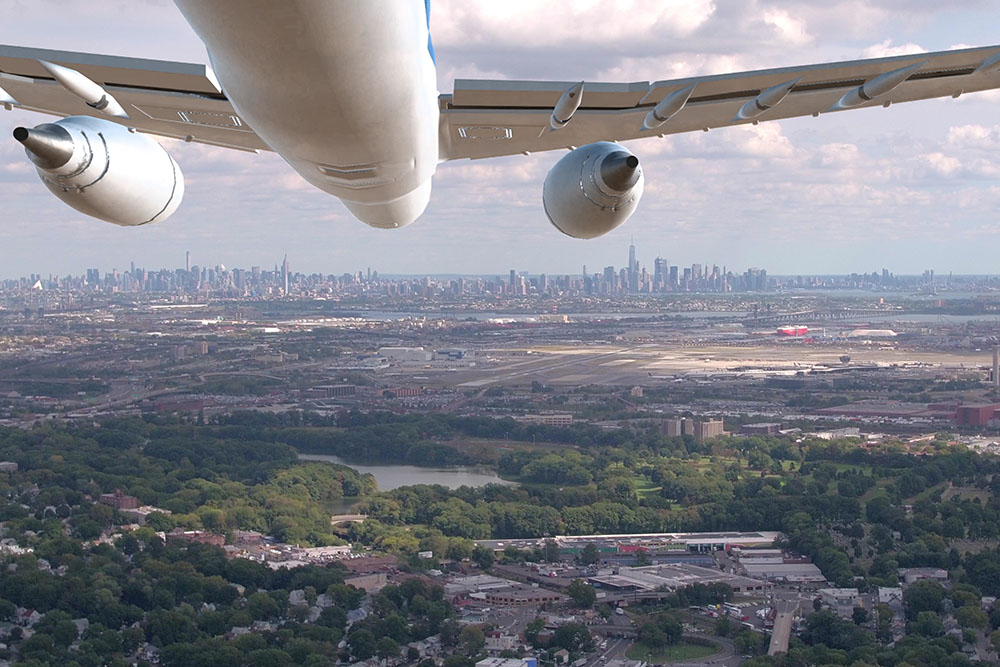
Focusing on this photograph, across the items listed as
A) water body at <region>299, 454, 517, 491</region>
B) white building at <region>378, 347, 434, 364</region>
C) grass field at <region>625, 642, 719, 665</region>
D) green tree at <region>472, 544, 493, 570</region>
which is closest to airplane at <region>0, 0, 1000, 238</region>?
grass field at <region>625, 642, 719, 665</region>

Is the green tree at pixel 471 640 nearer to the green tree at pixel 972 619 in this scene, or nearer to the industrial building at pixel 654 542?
the industrial building at pixel 654 542

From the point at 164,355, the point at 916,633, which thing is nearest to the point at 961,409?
the point at 916,633

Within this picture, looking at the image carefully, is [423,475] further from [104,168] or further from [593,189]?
[104,168]

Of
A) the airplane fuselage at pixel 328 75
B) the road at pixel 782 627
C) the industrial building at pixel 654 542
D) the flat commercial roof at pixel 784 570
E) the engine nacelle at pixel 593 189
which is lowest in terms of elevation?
the industrial building at pixel 654 542

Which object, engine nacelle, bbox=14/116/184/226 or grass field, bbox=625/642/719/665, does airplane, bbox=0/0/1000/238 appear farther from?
grass field, bbox=625/642/719/665

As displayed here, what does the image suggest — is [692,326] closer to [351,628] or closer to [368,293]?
[368,293]

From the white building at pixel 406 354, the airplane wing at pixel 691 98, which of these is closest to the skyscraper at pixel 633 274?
the white building at pixel 406 354

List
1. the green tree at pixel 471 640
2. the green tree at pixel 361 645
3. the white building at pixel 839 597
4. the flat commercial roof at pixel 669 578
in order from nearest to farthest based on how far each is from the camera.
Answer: the green tree at pixel 361 645 → the green tree at pixel 471 640 → the white building at pixel 839 597 → the flat commercial roof at pixel 669 578
